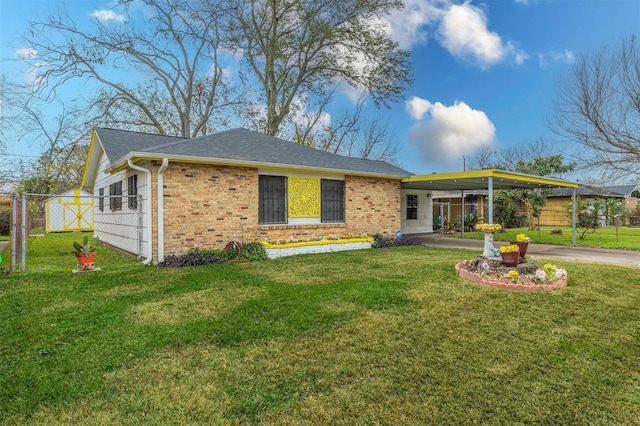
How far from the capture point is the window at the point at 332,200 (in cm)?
1121

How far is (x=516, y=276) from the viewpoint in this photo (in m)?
5.78

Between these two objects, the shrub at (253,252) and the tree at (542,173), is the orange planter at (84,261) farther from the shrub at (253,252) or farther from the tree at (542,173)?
the tree at (542,173)

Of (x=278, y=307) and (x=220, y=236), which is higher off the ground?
(x=220, y=236)

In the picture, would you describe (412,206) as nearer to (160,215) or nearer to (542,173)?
(542,173)

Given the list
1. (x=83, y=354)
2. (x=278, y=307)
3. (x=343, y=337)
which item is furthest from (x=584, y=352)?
(x=83, y=354)

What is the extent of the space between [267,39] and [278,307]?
63.9 ft

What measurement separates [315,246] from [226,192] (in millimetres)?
3087

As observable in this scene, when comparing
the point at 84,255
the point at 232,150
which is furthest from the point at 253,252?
the point at 84,255

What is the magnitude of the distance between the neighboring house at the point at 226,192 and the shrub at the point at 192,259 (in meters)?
0.17

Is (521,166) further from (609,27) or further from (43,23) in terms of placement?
(43,23)

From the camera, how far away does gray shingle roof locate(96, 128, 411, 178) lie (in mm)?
8635

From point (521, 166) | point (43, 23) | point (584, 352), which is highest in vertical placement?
point (43, 23)

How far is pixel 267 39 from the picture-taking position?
20.1 meters

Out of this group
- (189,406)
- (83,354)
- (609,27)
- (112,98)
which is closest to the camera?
(189,406)
